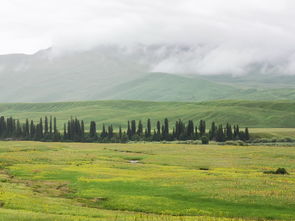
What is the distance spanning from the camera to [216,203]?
167 feet

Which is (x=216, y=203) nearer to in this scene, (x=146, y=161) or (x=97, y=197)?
(x=97, y=197)

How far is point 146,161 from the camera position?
10725cm

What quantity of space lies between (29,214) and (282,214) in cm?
2455

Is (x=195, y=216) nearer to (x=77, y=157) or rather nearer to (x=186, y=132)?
(x=77, y=157)

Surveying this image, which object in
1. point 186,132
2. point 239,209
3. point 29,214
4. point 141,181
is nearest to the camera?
point 29,214

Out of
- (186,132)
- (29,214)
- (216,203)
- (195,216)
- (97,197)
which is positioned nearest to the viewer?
(29,214)

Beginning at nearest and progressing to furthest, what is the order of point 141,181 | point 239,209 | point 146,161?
point 239,209
point 141,181
point 146,161

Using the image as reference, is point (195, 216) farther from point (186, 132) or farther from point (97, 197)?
point (186, 132)

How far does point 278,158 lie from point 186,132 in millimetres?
87439

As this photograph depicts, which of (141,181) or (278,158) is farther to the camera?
(278,158)

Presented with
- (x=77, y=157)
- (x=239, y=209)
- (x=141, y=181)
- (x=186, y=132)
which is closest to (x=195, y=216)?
(x=239, y=209)

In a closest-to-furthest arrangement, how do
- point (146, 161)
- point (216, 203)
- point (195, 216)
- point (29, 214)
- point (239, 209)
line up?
point (29, 214)
point (195, 216)
point (239, 209)
point (216, 203)
point (146, 161)

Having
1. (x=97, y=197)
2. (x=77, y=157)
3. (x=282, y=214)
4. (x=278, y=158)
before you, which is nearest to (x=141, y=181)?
(x=97, y=197)

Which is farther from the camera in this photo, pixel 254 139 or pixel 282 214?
pixel 254 139
